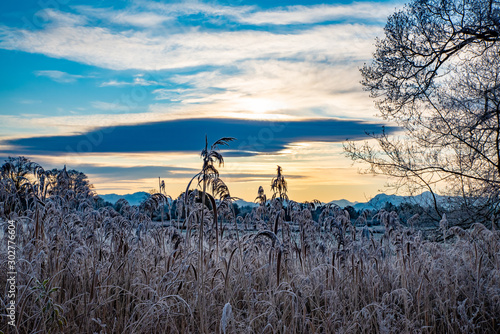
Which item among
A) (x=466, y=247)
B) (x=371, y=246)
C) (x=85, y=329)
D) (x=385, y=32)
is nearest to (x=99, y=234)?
(x=85, y=329)

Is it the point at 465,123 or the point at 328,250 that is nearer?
the point at 328,250

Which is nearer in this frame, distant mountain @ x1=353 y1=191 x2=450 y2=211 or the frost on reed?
the frost on reed

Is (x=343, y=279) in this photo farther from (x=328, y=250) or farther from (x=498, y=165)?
(x=498, y=165)

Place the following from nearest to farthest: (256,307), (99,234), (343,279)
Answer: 1. (256,307)
2. (343,279)
3. (99,234)

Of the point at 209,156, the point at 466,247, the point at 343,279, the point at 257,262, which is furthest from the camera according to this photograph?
the point at 466,247

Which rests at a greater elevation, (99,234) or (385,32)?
(385,32)

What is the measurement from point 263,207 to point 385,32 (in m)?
7.59

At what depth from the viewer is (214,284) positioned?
457 cm

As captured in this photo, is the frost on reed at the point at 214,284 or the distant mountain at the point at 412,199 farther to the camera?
the distant mountain at the point at 412,199

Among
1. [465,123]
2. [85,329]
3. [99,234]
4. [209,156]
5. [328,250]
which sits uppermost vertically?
[465,123]

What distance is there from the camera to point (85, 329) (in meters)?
3.59

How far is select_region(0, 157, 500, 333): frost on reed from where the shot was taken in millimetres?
3566

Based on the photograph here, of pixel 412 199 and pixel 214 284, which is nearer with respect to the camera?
pixel 214 284

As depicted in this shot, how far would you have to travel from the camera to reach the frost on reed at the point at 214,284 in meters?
3.57
